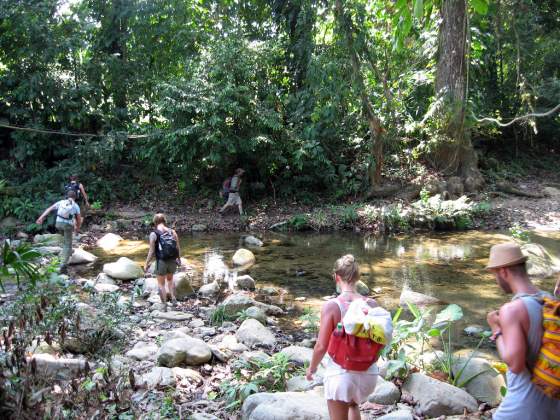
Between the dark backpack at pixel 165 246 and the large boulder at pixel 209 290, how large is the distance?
1278mm

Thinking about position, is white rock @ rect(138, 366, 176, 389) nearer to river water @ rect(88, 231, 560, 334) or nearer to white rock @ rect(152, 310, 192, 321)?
white rock @ rect(152, 310, 192, 321)

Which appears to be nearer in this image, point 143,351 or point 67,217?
point 143,351

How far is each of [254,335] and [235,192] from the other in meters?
9.72

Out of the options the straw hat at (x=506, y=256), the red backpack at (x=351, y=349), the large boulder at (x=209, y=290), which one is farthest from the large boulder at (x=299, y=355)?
the large boulder at (x=209, y=290)

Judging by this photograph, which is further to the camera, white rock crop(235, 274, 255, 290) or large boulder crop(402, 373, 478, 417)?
white rock crop(235, 274, 255, 290)

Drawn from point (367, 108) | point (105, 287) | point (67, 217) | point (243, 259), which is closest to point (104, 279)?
point (105, 287)

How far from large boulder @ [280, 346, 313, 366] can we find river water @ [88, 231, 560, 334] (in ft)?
7.92

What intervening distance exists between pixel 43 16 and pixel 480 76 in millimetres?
15866

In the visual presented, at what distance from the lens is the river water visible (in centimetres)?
803

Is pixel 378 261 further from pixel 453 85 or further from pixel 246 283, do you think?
pixel 453 85

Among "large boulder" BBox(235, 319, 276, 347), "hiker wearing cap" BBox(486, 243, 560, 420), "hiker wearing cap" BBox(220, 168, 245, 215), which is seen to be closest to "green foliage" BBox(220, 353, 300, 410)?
"large boulder" BBox(235, 319, 276, 347)

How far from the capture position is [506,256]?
2314 mm

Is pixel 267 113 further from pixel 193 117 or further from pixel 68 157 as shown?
pixel 68 157

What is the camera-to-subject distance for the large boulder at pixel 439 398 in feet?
12.6
